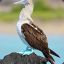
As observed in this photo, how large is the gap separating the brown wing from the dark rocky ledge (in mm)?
96

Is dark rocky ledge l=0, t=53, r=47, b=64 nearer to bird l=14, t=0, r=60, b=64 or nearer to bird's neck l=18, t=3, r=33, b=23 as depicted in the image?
bird l=14, t=0, r=60, b=64

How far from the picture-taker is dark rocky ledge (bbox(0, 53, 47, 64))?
2361 millimetres

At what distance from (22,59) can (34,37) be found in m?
0.20

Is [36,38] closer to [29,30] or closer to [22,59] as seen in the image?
[29,30]

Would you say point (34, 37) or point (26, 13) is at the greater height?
point (26, 13)

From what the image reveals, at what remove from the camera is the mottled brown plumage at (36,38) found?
2.46 m

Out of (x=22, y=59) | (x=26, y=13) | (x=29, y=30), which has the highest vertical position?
(x=26, y=13)

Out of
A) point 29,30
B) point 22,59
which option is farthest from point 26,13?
point 22,59

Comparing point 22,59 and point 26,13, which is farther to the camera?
point 26,13

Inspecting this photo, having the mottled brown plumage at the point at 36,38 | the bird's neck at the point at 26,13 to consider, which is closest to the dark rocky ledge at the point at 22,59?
the mottled brown plumage at the point at 36,38

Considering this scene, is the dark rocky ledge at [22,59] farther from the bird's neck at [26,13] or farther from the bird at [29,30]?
the bird's neck at [26,13]

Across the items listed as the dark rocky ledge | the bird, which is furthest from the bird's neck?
the dark rocky ledge

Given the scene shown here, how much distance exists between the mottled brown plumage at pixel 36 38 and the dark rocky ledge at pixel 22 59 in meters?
0.08

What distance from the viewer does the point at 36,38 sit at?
8.20 feet
